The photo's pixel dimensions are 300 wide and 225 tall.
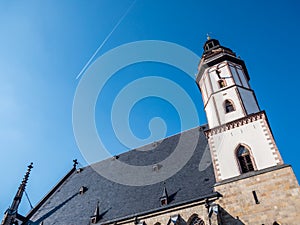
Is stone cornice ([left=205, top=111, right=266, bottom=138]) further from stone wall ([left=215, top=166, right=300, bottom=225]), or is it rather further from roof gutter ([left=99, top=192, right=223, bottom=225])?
roof gutter ([left=99, top=192, right=223, bottom=225])

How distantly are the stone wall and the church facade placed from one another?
4 centimetres

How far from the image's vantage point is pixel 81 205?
19.6 meters

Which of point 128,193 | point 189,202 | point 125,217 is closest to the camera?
point 189,202

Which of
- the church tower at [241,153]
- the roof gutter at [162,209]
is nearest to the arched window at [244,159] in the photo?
the church tower at [241,153]

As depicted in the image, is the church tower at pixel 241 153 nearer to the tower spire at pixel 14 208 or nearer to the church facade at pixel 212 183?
the church facade at pixel 212 183

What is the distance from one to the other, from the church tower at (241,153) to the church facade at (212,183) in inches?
A: 1.5

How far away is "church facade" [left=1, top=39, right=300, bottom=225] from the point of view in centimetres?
1302

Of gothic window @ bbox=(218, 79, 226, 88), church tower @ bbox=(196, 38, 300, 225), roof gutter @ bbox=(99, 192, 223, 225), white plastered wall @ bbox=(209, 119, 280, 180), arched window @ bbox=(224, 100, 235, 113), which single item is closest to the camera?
church tower @ bbox=(196, 38, 300, 225)

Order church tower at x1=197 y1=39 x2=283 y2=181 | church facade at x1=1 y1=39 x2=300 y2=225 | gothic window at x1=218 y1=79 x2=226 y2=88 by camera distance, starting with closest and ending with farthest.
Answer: church facade at x1=1 y1=39 x2=300 y2=225
church tower at x1=197 y1=39 x2=283 y2=181
gothic window at x1=218 y1=79 x2=226 y2=88

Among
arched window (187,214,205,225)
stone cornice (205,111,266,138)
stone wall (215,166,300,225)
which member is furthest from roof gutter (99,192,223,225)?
stone cornice (205,111,266,138)

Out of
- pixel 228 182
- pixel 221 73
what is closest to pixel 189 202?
pixel 228 182

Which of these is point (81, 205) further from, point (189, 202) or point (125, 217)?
point (189, 202)

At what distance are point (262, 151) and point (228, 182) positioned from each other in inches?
98.9

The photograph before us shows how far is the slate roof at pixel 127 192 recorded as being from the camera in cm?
1578
